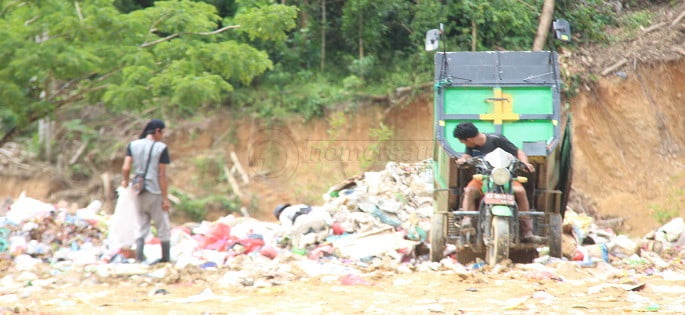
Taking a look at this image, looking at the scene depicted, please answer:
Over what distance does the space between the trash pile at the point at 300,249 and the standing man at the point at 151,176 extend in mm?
293

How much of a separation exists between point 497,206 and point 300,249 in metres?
2.80

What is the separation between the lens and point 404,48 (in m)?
16.3

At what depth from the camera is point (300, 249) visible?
30.3 feet

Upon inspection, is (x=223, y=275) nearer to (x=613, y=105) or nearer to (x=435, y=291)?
(x=435, y=291)

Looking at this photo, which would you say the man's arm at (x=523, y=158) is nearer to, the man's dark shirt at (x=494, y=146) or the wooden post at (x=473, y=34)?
the man's dark shirt at (x=494, y=146)

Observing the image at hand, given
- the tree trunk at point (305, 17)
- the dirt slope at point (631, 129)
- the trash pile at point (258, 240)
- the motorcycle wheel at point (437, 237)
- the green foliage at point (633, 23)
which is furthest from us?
the tree trunk at point (305, 17)

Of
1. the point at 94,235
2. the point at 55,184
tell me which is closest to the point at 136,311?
the point at 94,235

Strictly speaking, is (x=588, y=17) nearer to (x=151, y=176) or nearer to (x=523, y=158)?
(x=523, y=158)

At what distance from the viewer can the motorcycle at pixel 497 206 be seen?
23.2 ft

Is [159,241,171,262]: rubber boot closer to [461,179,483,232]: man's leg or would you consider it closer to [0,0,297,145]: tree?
[0,0,297,145]: tree

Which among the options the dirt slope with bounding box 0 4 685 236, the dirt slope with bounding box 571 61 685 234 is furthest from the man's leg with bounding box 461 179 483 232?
the dirt slope with bounding box 571 61 685 234

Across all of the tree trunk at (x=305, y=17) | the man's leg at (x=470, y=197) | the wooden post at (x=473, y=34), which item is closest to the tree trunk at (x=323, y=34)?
the tree trunk at (x=305, y=17)

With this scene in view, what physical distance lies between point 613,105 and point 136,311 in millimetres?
11560

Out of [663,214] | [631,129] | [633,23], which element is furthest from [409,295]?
[633,23]
